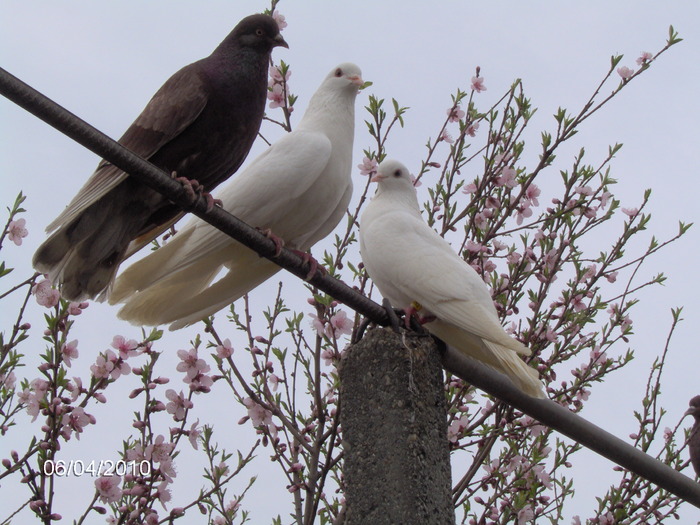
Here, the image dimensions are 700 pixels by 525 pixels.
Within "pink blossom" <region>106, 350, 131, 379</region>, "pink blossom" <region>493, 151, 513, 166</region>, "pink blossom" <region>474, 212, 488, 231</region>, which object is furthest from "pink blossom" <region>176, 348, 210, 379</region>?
"pink blossom" <region>493, 151, 513, 166</region>

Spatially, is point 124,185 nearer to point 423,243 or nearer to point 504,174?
point 423,243

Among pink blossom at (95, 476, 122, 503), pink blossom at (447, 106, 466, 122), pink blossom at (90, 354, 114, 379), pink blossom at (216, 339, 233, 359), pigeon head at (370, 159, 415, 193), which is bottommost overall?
pink blossom at (95, 476, 122, 503)

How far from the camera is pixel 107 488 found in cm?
301

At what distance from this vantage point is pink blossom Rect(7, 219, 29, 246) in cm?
323

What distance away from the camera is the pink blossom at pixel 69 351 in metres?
3.07

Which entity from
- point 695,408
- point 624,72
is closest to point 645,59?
point 624,72

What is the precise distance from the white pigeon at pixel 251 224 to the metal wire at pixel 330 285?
55 centimetres

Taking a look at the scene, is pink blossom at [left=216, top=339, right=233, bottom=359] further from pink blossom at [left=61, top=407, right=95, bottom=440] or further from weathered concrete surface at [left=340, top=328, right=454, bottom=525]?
weathered concrete surface at [left=340, top=328, right=454, bottom=525]

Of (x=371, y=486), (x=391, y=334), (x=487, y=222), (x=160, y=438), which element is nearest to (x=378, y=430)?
(x=371, y=486)

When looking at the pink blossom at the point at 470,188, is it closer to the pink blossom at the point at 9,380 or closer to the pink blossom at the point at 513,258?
the pink blossom at the point at 513,258

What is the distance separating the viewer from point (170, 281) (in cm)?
259

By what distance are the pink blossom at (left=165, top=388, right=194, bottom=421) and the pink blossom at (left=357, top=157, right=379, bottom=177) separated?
147 centimetres

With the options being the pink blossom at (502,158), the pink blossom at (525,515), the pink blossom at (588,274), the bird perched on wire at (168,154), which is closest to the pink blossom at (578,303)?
the pink blossom at (588,274)

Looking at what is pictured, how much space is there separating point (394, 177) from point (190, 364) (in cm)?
124
